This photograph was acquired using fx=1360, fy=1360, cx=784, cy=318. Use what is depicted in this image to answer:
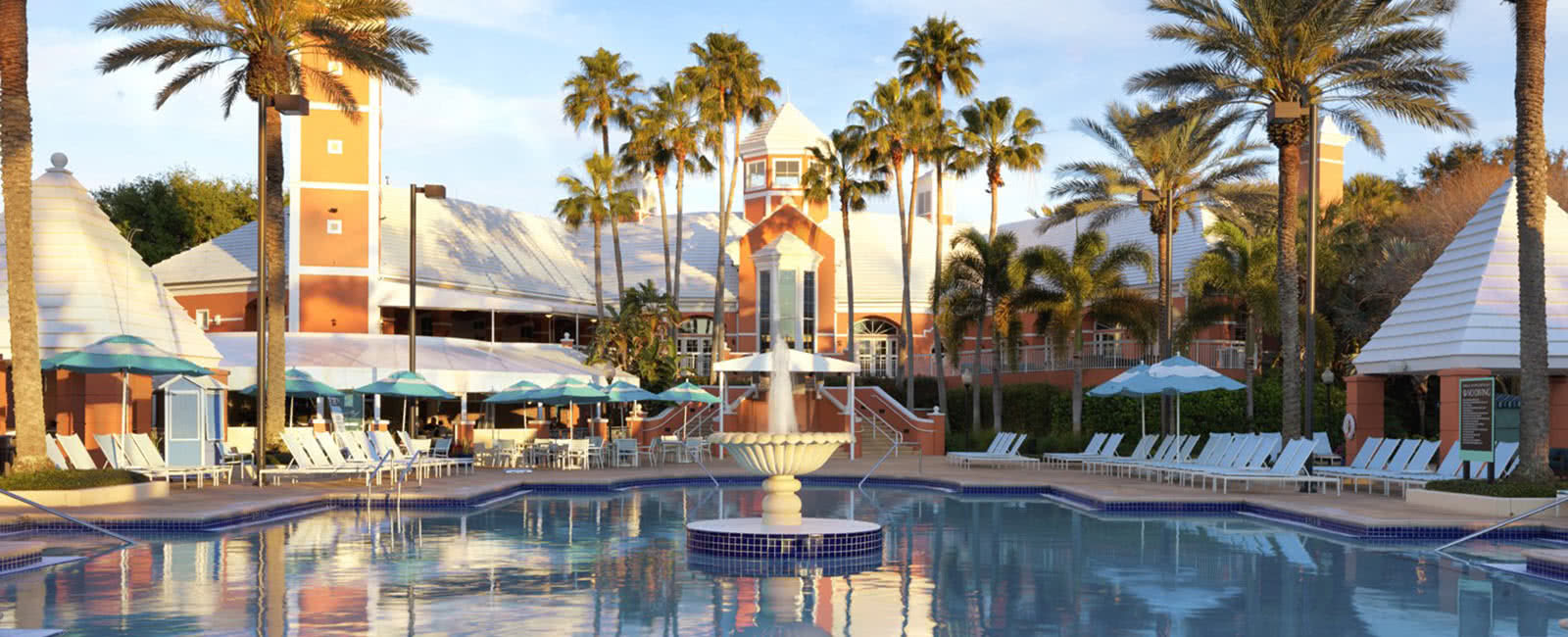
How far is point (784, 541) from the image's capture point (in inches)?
532

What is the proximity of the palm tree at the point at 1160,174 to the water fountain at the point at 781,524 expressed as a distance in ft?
55.2

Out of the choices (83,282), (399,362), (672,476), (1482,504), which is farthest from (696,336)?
(1482,504)

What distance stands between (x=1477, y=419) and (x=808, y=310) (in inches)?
935

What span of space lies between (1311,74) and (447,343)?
2513 centimetres

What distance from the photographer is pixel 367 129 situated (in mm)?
39312

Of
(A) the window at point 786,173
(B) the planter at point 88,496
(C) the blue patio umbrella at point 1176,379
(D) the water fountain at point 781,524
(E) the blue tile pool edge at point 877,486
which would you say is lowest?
(E) the blue tile pool edge at point 877,486

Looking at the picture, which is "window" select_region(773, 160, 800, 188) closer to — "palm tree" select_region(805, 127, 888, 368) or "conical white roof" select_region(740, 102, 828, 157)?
"conical white roof" select_region(740, 102, 828, 157)

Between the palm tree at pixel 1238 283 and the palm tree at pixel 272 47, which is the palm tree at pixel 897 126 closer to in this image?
the palm tree at pixel 1238 283

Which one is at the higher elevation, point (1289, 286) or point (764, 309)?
point (1289, 286)

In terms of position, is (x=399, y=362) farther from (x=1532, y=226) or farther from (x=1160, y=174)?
(x=1532, y=226)

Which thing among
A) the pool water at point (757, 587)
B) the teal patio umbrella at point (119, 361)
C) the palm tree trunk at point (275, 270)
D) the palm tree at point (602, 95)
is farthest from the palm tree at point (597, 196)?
the pool water at point (757, 587)

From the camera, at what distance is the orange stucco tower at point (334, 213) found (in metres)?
39.2

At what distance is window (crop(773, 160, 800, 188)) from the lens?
5197 centimetres

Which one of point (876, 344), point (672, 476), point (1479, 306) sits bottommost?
point (672, 476)
